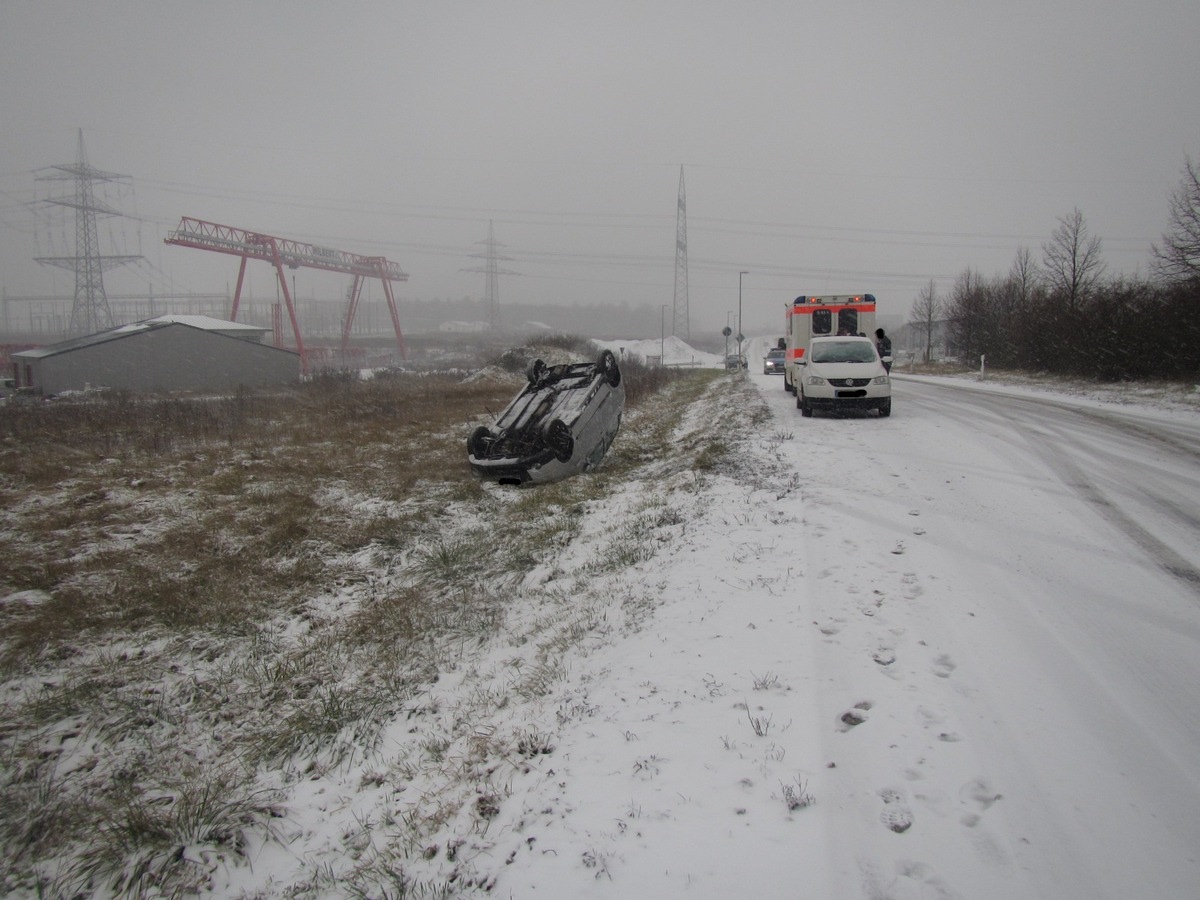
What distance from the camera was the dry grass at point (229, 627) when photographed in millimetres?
3701

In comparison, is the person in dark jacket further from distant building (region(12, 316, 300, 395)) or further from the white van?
distant building (region(12, 316, 300, 395))

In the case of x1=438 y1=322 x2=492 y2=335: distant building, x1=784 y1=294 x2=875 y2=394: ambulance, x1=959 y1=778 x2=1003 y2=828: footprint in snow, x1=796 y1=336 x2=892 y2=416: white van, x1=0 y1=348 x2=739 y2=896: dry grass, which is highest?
x1=438 y1=322 x2=492 y2=335: distant building

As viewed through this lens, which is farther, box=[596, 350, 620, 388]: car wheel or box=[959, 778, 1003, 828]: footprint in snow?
box=[596, 350, 620, 388]: car wheel

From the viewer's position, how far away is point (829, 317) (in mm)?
18234

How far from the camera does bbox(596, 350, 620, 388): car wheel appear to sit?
1197cm

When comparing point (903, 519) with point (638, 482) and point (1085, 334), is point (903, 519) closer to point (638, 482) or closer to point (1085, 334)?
point (638, 482)

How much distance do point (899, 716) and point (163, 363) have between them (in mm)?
47166

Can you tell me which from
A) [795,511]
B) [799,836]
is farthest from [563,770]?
[795,511]

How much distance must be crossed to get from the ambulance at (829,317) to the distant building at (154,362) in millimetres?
31573

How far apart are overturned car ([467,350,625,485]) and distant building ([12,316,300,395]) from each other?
31.0m

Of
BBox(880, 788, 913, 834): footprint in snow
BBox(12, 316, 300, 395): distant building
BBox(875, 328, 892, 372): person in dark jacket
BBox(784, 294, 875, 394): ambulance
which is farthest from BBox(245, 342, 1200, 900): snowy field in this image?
BBox(12, 316, 300, 395): distant building

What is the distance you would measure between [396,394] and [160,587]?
21427mm

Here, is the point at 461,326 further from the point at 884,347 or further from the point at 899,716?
the point at 899,716

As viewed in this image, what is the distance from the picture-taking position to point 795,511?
22.4ft
